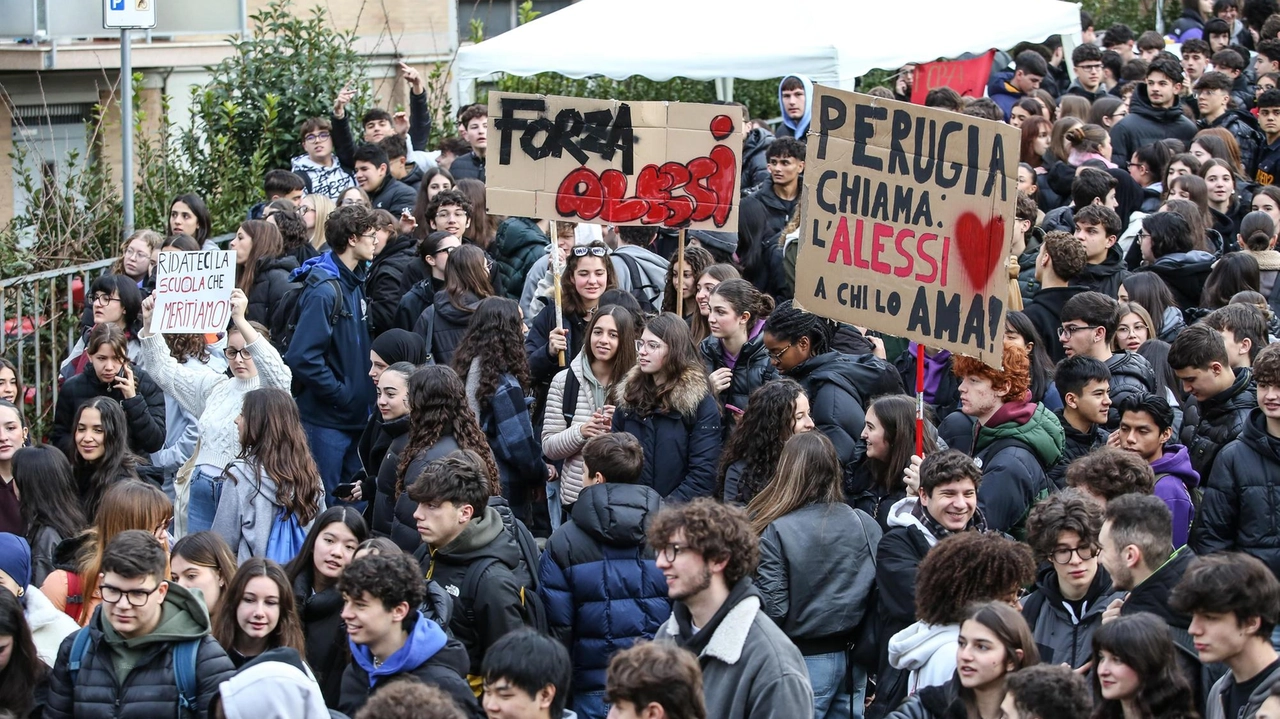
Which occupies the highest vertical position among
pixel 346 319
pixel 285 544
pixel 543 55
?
pixel 543 55

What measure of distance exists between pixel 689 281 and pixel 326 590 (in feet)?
11.9

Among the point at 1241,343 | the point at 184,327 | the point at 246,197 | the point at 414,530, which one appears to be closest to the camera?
the point at 414,530

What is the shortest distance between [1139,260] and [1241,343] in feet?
8.91

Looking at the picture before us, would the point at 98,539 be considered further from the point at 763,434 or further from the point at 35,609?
the point at 763,434

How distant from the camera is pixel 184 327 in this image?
352 inches

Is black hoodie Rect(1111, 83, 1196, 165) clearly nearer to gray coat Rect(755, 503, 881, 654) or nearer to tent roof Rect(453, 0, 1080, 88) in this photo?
tent roof Rect(453, 0, 1080, 88)

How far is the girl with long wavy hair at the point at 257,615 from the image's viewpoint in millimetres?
5762

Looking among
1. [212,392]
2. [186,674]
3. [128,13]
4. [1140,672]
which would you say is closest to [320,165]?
[128,13]

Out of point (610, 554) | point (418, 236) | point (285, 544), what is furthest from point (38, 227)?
point (610, 554)

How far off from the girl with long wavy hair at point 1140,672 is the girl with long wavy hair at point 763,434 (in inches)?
87.4

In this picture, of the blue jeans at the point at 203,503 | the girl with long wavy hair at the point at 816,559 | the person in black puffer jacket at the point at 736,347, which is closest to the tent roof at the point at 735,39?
the person in black puffer jacket at the point at 736,347

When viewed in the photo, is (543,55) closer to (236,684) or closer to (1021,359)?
(1021,359)

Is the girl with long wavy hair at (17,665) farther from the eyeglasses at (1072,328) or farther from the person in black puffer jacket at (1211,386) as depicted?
the person in black puffer jacket at (1211,386)

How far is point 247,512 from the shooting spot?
7.23m
